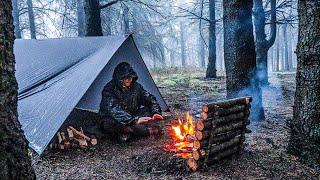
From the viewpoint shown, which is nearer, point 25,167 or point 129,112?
point 25,167

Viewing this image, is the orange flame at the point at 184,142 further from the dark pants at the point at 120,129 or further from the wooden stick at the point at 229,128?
the dark pants at the point at 120,129

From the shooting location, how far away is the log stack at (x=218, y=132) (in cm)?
398

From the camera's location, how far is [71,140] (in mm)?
5449

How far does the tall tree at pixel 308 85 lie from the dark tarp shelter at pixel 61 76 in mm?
3325

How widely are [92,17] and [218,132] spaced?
6326mm

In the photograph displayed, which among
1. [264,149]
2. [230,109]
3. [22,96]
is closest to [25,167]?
[230,109]

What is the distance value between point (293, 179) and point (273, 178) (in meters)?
0.24

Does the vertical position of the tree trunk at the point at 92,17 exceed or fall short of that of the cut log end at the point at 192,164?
it exceeds it

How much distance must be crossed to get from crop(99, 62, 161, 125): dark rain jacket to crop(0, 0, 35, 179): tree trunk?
343cm

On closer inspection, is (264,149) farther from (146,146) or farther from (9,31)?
(9,31)

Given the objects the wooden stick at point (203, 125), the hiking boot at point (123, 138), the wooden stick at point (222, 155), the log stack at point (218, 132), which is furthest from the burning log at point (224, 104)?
the hiking boot at point (123, 138)

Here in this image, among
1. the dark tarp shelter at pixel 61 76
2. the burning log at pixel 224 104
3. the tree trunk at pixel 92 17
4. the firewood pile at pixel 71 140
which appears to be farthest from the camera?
the tree trunk at pixel 92 17

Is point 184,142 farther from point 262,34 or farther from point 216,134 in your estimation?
point 262,34

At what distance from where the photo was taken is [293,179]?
3.96 meters
